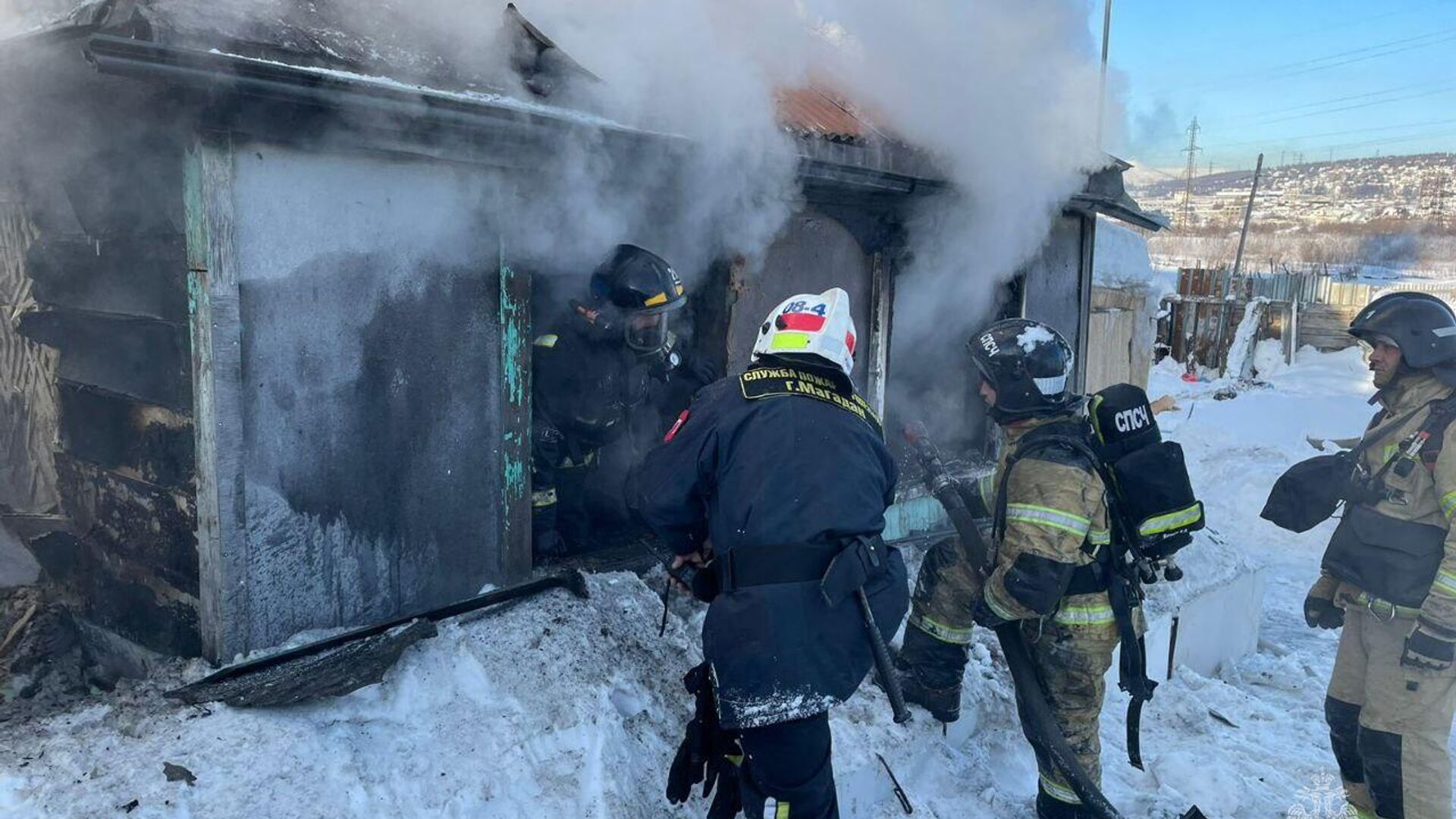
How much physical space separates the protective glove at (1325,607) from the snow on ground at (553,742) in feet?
3.39

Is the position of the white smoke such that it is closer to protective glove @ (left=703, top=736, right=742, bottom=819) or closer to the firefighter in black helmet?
the firefighter in black helmet

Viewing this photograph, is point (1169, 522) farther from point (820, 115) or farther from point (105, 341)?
point (105, 341)

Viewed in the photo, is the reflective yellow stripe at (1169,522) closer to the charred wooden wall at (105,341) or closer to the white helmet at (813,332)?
the white helmet at (813,332)

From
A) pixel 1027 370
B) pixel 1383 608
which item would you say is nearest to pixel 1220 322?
pixel 1383 608

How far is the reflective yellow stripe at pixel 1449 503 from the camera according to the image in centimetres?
374

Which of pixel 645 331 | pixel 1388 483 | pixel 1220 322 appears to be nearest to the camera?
pixel 1388 483

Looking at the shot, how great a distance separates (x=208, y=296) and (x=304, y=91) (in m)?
0.80

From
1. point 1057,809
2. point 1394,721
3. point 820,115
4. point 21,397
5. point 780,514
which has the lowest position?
point 1057,809

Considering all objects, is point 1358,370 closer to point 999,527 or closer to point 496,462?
point 999,527

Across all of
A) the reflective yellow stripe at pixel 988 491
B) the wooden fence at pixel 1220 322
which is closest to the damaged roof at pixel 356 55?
the reflective yellow stripe at pixel 988 491

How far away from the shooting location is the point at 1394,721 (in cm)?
388

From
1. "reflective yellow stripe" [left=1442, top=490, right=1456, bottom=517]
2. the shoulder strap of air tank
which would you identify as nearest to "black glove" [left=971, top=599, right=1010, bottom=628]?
the shoulder strap of air tank

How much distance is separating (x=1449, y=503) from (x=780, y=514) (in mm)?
2996

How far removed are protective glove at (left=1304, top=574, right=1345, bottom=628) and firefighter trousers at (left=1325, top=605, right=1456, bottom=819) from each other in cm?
11
